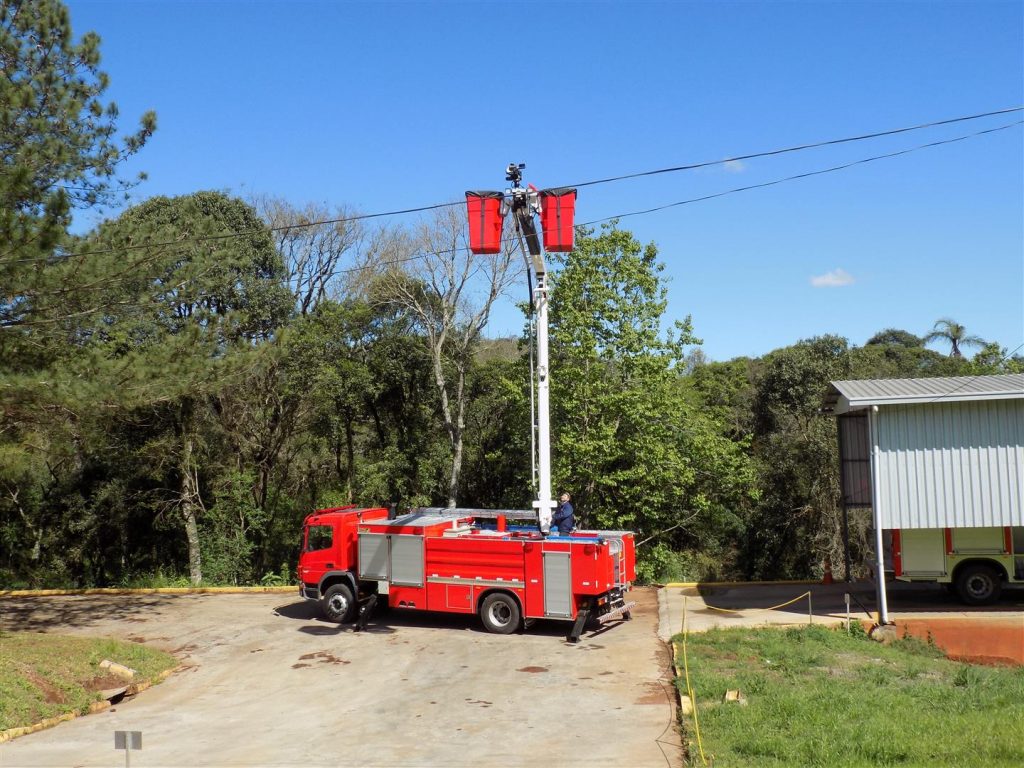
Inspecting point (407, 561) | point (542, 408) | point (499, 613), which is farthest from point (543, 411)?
point (407, 561)

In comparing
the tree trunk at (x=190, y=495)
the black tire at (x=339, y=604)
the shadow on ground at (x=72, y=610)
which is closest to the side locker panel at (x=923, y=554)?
the black tire at (x=339, y=604)

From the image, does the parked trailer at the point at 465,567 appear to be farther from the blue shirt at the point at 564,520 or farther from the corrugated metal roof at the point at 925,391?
the corrugated metal roof at the point at 925,391

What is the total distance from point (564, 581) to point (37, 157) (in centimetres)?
1240

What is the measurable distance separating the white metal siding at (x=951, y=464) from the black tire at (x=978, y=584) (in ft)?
5.87

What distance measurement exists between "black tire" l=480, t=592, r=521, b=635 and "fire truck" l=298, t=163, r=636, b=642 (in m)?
0.02

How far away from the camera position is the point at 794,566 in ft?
103

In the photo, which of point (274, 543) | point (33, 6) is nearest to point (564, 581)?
point (33, 6)

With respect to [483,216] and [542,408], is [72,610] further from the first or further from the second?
[483,216]

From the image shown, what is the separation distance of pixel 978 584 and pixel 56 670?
1751 centimetres

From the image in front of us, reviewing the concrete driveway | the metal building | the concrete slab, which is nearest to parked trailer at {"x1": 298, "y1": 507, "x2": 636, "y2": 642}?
the concrete driveway

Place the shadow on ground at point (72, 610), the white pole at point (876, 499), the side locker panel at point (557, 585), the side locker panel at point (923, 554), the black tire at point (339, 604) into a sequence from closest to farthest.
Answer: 1. the side locker panel at point (557, 585)
2. the white pole at point (876, 499)
3. the side locker panel at point (923, 554)
4. the black tire at point (339, 604)
5. the shadow on ground at point (72, 610)

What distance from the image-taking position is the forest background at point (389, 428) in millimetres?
25250

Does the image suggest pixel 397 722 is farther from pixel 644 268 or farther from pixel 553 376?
pixel 644 268

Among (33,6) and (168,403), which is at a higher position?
(33,6)
